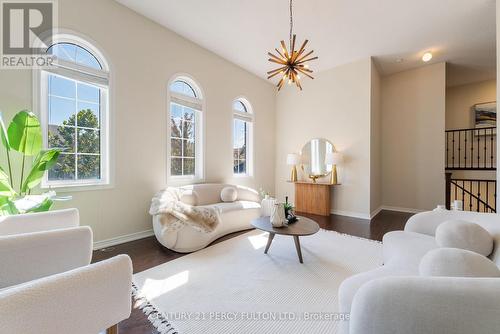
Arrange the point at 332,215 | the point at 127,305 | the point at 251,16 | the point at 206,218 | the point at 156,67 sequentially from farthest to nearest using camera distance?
the point at 332,215 < the point at 156,67 < the point at 251,16 < the point at 206,218 < the point at 127,305

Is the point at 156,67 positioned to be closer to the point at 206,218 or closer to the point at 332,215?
the point at 206,218

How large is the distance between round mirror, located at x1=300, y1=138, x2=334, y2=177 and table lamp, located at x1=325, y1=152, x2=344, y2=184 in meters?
0.26

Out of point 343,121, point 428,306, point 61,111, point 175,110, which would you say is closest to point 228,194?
point 175,110

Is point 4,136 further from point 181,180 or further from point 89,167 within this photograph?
point 181,180

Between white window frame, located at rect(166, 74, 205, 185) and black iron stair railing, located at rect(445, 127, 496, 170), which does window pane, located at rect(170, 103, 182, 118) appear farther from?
black iron stair railing, located at rect(445, 127, 496, 170)

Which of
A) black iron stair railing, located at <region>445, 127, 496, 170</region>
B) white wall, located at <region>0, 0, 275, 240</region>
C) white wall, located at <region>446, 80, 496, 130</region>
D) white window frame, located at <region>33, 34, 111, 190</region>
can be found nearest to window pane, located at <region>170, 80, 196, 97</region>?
white wall, located at <region>0, 0, 275, 240</region>

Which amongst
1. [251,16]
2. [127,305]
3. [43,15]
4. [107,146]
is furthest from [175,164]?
[127,305]

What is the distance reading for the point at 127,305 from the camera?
1.10 meters

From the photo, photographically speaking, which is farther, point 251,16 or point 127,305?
point 251,16

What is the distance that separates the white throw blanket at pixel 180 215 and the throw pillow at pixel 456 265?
2.37 meters

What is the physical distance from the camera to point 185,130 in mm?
4086

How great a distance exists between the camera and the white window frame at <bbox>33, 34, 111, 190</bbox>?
98.7 inches

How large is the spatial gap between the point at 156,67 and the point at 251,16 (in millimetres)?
1720

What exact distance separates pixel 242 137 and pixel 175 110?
1.94 metres
